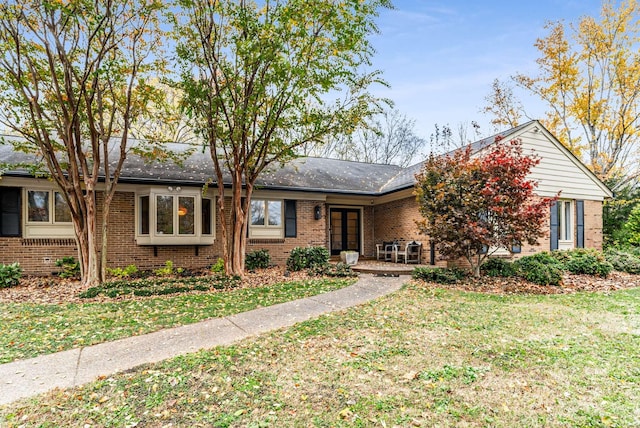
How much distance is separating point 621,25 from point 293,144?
62.0 ft

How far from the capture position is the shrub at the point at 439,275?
886 cm

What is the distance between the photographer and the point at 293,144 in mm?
9539

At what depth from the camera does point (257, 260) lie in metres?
11.2

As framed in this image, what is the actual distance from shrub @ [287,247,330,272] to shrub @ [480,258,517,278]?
4.60 metres

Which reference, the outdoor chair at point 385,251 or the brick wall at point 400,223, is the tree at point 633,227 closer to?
the brick wall at point 400,223

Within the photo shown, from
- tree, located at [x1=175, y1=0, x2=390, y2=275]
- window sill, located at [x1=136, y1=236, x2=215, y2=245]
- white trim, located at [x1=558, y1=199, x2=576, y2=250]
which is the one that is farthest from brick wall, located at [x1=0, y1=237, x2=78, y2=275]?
white trim, located at [x1=558, y1=199, x2=576, y2=250]

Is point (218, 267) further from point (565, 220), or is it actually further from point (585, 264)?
point (565, 220)

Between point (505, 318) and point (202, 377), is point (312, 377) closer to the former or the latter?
point (202, 377)

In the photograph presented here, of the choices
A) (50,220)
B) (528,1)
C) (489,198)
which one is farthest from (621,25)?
(50,220)

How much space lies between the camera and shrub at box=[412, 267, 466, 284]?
8857mm

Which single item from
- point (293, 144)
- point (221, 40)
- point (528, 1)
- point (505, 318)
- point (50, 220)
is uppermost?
point (528, 1)

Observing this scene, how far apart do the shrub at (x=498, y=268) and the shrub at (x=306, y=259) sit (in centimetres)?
460

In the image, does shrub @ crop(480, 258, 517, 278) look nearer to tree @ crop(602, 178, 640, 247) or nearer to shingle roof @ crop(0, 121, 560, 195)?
shingle roof @ crop(0, 121, 560, 195)

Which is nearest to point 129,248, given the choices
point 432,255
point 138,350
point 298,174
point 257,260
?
point 257,260
